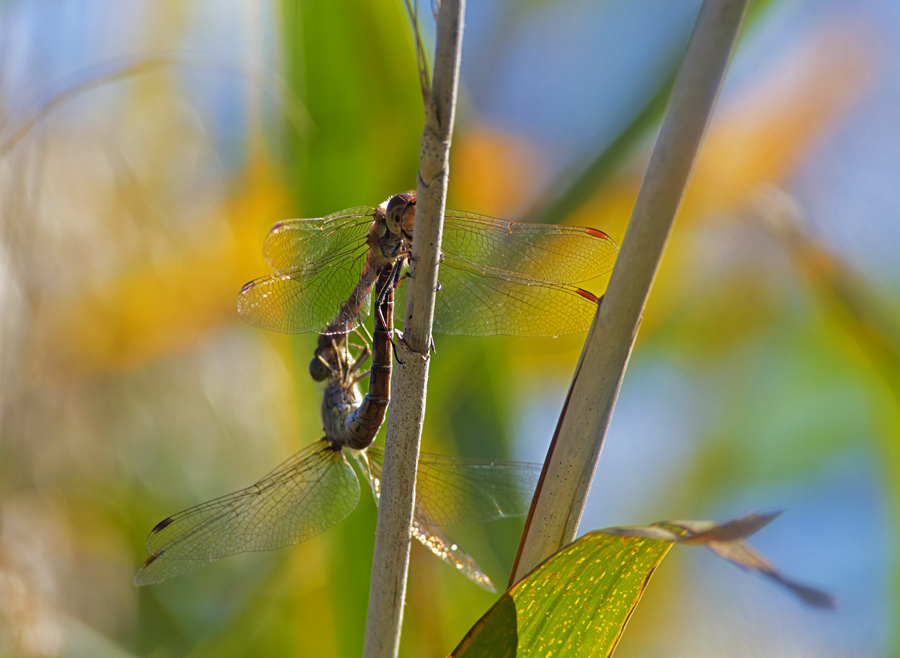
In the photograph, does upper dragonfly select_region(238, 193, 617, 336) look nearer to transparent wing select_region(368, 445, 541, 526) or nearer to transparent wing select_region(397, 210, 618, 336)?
transparent wing select_region(397, 210, 618, 336)

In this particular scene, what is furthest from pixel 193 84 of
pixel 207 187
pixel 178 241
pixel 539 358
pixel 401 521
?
pixel 401 521

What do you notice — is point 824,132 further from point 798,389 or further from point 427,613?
point 427,613

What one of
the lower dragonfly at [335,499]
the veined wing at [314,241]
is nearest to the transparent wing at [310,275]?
the veined wing at [314,241]

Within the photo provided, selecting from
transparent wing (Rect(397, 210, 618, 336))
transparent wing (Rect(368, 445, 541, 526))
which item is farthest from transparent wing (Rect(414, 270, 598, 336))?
transparent wing (Rect(368, 445, 541, 526))

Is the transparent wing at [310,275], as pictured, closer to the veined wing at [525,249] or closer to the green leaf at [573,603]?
the veined wing at [525,249]

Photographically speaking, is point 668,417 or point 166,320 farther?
point 166,320

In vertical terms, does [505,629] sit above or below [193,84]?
below
